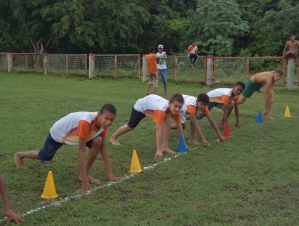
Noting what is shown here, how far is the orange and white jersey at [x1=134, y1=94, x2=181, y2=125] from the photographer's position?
6.80 m

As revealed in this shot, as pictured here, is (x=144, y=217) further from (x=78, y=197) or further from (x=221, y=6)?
(x=221, y=6)

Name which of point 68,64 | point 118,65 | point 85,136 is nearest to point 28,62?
point 68,64

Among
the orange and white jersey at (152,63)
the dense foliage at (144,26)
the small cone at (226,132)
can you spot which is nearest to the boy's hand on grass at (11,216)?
the small cone at (226,132)

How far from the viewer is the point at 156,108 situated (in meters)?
6.95

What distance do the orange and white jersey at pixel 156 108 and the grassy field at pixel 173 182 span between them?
0.67 metres

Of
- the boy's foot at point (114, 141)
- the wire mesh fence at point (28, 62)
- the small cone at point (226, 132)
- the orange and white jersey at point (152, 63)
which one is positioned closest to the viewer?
the boy's foot at point (114, 141)

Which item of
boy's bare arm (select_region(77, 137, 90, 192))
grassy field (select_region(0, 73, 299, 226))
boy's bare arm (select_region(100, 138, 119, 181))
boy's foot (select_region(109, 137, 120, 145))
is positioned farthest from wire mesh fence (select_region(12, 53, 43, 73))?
boy's bare arm (select_region(77, 137, 90, 192))

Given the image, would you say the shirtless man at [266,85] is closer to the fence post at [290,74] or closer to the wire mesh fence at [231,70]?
the fence post at [290,74]

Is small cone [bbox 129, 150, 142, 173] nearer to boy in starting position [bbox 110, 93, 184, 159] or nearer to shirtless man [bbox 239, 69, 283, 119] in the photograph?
boy in starting position [bbox 110, 93, 184, 159]

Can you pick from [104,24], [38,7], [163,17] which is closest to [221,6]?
[163,17]

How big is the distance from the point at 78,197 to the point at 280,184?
104 inches

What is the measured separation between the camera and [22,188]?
17.4 feet

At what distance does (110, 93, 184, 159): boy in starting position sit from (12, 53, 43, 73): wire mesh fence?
68.6 feet

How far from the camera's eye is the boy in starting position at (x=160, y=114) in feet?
21.9
